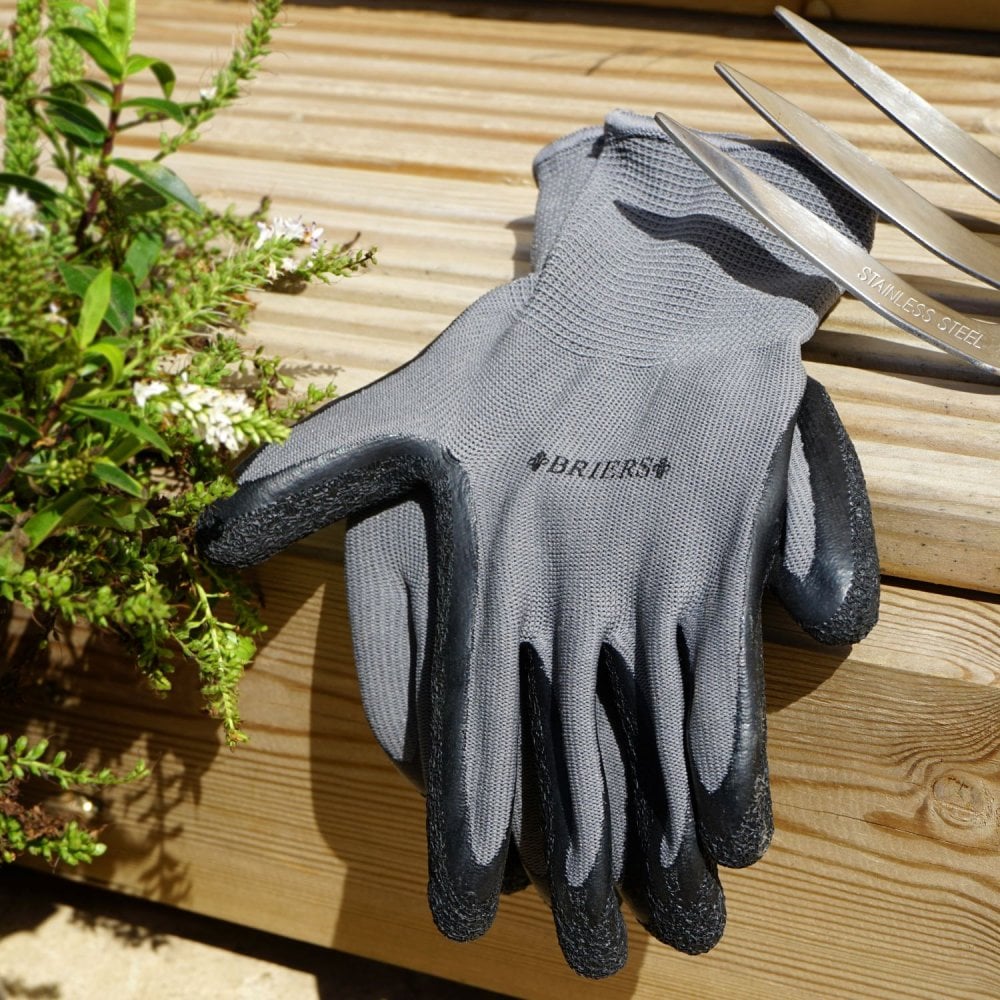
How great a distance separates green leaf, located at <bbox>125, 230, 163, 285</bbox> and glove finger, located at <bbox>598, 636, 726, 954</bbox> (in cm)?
57

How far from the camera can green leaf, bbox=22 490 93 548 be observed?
2.93ft

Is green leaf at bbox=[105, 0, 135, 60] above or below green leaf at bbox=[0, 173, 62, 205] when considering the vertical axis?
above

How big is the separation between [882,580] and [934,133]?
23.6 inches

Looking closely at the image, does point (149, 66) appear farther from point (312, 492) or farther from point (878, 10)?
point (878, 10)

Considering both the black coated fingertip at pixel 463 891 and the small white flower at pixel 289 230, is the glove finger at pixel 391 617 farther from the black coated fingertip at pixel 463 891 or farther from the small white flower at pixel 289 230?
the small white flower at pixel 289 230

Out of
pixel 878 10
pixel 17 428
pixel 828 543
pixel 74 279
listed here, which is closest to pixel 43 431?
pixel 17 428

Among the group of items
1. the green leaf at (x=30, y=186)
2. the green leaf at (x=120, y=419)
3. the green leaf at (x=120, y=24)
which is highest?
the green leaf at (x=120, y=24)

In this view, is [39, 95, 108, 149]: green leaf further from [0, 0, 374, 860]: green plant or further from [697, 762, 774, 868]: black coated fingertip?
[697, 762, 774, 868]: black coated fingertip

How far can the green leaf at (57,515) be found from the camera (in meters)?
0.89

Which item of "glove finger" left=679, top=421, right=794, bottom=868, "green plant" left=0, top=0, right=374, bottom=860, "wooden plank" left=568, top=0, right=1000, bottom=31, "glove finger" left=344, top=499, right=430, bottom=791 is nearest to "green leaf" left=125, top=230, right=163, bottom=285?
"green plant" left=0, top=0, right=374, bottom=860

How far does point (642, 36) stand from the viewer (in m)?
2.02

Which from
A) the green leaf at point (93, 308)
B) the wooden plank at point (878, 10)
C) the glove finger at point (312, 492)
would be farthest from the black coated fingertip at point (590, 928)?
the wooden plank at point (878, 10)

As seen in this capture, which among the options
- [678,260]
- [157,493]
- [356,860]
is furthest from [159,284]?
[356,860]

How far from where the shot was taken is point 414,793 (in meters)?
1.22
